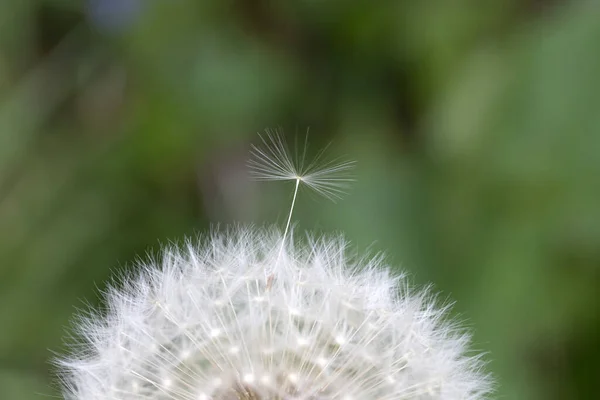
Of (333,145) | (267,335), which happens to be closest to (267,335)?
(267,335)

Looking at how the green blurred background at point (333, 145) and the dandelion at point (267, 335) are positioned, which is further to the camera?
the green blurred background at point (333, 145)

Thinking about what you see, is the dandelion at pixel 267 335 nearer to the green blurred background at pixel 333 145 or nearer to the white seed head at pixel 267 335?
the white seed head at pixel 267 335

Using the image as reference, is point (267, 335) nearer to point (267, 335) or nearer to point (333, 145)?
point (267, 335)

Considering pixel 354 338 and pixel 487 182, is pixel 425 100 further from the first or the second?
pixel 354 338

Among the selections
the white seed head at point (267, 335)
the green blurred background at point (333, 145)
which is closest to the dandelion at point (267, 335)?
the white seed head at point (267, 335)

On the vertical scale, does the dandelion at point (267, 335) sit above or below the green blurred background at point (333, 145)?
below

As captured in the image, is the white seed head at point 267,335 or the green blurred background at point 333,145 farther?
the green blurred background at point 333,145

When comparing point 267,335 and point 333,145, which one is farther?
point 333,145

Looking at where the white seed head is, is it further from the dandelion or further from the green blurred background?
the green blurred background
